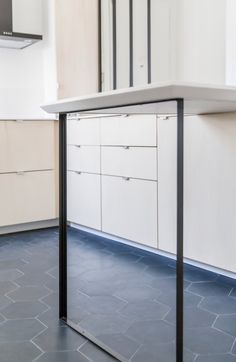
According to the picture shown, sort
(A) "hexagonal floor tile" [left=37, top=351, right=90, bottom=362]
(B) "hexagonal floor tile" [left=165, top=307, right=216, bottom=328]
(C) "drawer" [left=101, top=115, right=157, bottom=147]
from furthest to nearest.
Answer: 1. (C) "drawer" [left=101, top=115, right=157, bottom=147]
2. (B) "hexagonal floor tile" [left=165, top=307, right=216, bottom=328]
3. (A) "hexagonal floor tile" [left=37, top=351, right=90, bottom=362]

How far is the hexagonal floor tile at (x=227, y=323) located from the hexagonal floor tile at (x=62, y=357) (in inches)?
22.8

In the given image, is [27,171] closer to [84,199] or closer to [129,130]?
[84,199]

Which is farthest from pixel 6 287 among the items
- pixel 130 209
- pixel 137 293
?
pixel 130 209

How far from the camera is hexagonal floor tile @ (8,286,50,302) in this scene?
205cm

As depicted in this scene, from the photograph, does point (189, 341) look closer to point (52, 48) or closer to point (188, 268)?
point (188, 268)

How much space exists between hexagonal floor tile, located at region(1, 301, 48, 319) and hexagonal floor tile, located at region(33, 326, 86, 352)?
7.4 inches

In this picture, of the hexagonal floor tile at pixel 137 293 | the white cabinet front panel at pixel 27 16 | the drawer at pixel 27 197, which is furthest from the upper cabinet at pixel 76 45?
the hexagonal floor tile at pixel 137 293

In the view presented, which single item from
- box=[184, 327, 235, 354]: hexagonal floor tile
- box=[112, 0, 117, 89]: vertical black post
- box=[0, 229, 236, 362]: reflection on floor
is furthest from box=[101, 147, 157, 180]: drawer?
box=[184, 327, 235, 354]: hexagonal floor tile

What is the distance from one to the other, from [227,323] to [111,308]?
507 millimetres

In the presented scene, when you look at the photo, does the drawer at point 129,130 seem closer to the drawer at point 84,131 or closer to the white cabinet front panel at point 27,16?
the drawer at point 84,131

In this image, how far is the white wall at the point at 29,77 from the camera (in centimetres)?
371

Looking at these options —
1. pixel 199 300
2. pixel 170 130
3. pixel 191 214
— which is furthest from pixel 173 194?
pixel 199 300

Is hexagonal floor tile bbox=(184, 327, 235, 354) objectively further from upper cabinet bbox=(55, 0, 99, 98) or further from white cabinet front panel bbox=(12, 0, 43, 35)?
white cabinet front panel bbox=(12, 0, 43, 35)

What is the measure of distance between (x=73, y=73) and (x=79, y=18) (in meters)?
0.46
